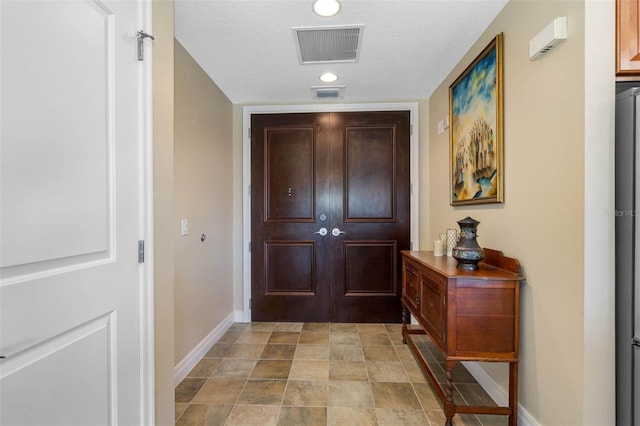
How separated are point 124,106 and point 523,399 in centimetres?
235

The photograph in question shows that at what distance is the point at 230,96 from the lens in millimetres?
2957

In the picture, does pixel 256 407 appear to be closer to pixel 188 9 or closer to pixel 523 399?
pixel 523 399

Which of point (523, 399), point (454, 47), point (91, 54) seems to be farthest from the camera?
point (454, 47)

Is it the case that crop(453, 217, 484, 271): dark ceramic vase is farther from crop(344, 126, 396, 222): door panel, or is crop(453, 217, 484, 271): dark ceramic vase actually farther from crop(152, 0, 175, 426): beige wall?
crop(152, 0, 175, 426): beige wall

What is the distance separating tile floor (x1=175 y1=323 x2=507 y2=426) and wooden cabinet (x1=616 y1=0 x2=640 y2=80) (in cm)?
185

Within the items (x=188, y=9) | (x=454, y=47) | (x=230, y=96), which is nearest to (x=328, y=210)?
(x=230, y=96)

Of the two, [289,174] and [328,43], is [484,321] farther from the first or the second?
[289,174]

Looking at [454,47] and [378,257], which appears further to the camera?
[378,257]

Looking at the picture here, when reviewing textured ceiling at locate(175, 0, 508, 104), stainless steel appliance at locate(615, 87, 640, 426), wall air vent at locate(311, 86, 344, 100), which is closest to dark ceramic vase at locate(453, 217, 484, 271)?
stainless steel appliance at locate(615, 87, 640, 426)

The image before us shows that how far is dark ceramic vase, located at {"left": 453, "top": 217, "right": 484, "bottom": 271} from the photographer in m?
1.62

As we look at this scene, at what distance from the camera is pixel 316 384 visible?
198cm

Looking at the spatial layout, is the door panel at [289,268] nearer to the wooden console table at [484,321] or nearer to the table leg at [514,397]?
the wooden console table at [484,321]

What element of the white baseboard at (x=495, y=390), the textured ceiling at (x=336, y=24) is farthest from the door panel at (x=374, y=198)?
the white baseboard at (x=495, y=390)

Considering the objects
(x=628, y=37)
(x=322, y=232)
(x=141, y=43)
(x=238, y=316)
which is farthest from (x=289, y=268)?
(x=628, y=37)
